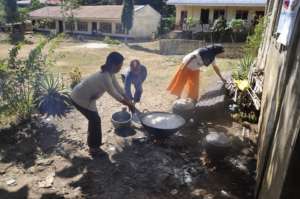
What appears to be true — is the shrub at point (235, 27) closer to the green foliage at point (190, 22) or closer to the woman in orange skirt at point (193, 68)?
the green foliage at point (190, 22)

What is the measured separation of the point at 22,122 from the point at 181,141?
12.0ft

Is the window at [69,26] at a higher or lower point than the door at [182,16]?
lower

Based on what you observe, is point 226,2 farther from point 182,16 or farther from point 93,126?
point 93,126

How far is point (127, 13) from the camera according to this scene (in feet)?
98.8

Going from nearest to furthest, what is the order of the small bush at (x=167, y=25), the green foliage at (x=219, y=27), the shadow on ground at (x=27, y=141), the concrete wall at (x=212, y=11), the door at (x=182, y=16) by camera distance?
1. the shadow on ground at (x=27, y=141)
2. the green foliage at (x=219, y=27)
3. the concrete wall at (x=212, y=11)
4. the door at (x=182, y=16)
5. the small bush at (x=167, y=25)

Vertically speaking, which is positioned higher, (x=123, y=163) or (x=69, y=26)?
(x=69, y=26)

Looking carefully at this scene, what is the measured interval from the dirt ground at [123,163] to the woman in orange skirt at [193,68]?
2.47 feet

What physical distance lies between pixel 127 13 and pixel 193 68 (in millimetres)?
24872

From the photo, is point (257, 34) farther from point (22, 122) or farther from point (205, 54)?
point (22, 122)

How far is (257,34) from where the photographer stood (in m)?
9.65

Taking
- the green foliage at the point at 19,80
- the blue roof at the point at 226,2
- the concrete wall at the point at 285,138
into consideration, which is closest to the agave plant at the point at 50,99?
the green foliage at the point at 19,80

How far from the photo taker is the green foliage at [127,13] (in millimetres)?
29797

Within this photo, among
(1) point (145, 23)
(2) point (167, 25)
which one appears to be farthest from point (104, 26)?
(2) point (167, 25)

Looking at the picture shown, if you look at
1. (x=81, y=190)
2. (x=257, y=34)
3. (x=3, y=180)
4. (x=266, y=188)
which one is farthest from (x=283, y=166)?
(x=257, y=34)
